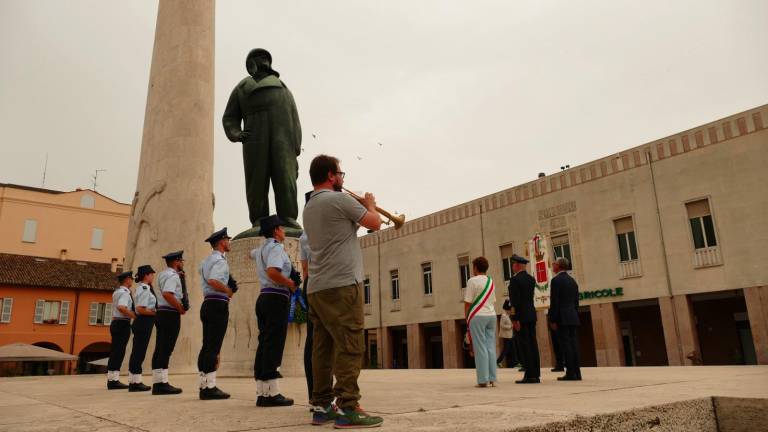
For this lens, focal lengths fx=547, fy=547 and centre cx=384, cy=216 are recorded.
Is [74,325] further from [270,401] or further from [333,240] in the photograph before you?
[333,240]

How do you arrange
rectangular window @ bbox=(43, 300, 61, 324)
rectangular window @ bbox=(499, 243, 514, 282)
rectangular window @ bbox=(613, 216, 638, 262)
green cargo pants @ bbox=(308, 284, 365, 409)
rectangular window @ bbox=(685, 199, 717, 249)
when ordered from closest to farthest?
green cargo pants @ bbox=(308, 284, 365, 409) → rectangular window @ bbox=(685, 199, 717, 249) → rectangular window @ bbox=(613, 216, 638, 262) → rectangular window @ bbox=(499, 243, 514, 282) → rectangular window @ bbox=(43, 300, 61, 324)

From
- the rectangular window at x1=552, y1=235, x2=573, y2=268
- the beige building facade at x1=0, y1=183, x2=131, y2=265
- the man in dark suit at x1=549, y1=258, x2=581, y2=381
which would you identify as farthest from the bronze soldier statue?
the beige building facade at x1=0, y1=183, x2=131, y2=265

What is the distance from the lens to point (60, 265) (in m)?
38.7

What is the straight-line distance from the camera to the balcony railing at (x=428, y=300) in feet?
107

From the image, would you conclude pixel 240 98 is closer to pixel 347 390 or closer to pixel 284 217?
pixel 284 217

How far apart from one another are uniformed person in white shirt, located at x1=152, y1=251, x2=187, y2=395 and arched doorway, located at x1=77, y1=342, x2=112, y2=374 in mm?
34041

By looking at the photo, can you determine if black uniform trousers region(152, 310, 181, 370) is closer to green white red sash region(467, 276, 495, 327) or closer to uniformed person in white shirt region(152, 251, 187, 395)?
uniformed person in white shirt region(152, 251, 187, 395)

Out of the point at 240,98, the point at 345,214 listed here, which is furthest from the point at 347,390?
the point at 240,98

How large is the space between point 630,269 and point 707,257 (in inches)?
120

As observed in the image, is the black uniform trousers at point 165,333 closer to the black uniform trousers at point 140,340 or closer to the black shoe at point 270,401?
the black uniform trousers at point 140,340

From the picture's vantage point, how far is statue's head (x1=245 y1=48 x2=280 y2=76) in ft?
33.9

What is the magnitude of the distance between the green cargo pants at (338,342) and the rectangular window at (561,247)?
2357 cm

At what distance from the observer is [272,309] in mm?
5188

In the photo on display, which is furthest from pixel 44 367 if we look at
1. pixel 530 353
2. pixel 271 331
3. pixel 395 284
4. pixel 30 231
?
pixel 271 331
